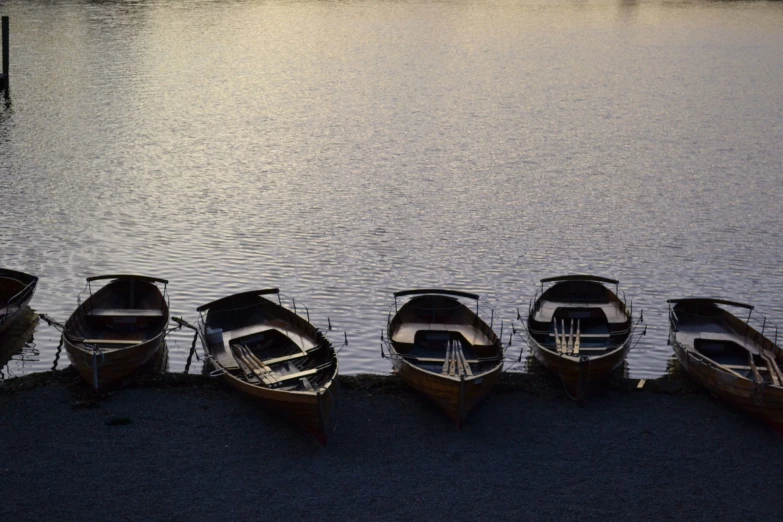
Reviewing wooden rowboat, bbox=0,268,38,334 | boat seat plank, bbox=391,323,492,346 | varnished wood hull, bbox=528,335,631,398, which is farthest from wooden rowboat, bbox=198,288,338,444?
varnished wood hull, bbox=528,335,631,398

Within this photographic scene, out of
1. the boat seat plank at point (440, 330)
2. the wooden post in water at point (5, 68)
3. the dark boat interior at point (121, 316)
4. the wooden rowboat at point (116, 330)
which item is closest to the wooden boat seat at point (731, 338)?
the boat seat plank at point (440, 330)

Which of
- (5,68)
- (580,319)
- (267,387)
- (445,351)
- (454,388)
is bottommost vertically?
(267,387)

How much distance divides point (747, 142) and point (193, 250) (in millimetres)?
37125

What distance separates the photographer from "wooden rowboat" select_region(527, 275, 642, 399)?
2377 centimetres

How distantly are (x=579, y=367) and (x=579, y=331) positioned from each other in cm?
263

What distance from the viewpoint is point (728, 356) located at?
25375mm

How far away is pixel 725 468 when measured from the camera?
21.3 metres

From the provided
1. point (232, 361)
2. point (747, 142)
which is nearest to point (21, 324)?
point (232, 361)

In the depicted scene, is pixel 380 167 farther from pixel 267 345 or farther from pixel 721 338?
pixel 721 338

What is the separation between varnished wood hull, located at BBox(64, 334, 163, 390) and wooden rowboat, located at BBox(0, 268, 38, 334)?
309cm

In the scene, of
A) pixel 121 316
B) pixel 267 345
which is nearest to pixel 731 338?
pixel 267 345

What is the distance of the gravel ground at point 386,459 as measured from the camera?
19641 mm

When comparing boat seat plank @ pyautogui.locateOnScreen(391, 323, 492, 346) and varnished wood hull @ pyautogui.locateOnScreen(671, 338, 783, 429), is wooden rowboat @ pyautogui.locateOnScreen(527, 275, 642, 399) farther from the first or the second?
varnished wood hull @ pyautogui.locateOnScreen(671, 338, 783, 429)

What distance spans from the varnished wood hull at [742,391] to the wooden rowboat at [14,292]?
18.3m
